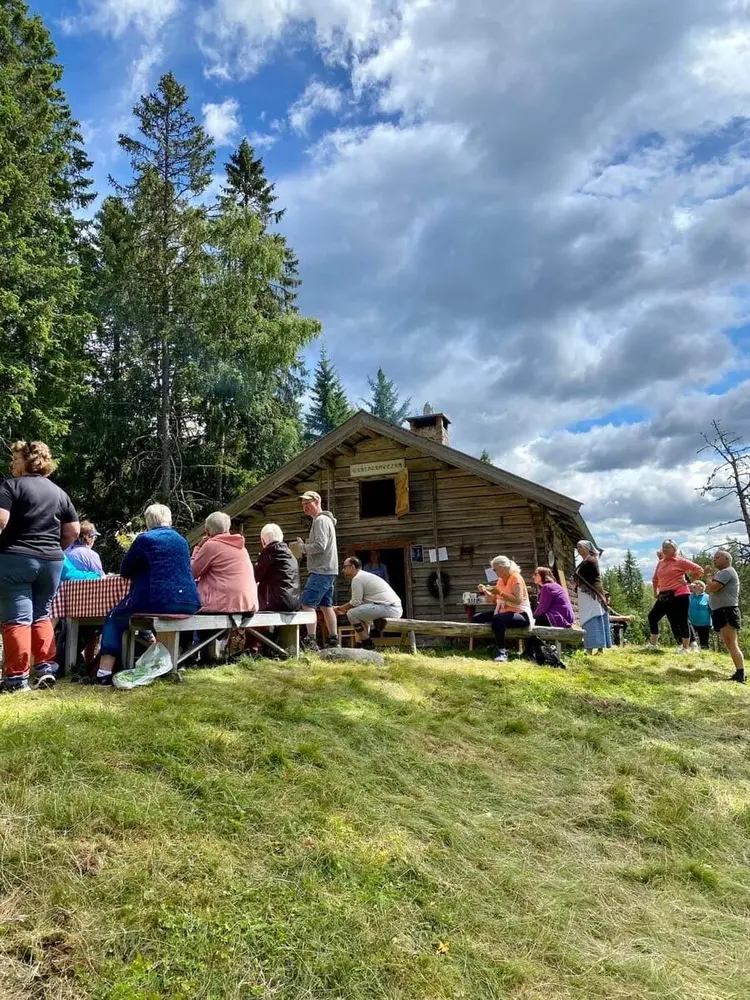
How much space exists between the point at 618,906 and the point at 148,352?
68.3ft

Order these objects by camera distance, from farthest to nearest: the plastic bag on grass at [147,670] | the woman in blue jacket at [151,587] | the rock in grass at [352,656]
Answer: the rock in grass at [352,656], the woman in blue jacket at [151,587], the plastic bag on grass at [147,670]

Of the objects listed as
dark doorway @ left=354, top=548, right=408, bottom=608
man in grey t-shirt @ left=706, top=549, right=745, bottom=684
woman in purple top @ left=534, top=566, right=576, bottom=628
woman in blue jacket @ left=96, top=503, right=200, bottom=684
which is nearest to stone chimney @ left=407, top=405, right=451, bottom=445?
dark doorway @ left=354, top=548, right=408, bottom=608

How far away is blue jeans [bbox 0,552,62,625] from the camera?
183 inches

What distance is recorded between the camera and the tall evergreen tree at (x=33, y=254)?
15.1 metres

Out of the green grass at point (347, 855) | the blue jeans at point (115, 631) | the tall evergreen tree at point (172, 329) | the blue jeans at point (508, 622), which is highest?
the tall evergreen tree at point (172, 329)

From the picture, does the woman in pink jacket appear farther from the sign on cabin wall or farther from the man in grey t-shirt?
the sign on cabin wall

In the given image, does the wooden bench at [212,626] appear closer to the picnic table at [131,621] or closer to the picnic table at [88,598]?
the picnic table at [131,621]

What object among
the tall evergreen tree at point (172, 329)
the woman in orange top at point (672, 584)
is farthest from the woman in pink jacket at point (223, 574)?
the tall evergreen tree at point (172, 329)

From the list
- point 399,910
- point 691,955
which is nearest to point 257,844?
point 399,910

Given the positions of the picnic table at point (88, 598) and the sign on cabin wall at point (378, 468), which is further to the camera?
the sign on cabin wall at point (378, 468)

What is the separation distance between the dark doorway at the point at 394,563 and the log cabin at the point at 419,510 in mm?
35

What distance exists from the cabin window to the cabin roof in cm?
105

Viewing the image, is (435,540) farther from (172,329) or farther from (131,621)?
(172,329)

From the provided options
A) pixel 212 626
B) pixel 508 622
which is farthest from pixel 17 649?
pixel 508 622
